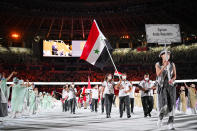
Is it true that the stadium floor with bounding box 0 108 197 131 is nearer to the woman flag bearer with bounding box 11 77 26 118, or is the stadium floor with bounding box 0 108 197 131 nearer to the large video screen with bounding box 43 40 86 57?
the woman flag bearer with bounding box 11 77 26 118

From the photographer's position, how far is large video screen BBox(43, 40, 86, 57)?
3538 centimetres

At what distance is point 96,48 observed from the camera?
900cm

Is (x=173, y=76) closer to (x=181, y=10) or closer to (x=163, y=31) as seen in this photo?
(x=163, y=31)

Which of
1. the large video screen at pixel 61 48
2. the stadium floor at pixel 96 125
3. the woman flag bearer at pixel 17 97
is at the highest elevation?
the large video screen at pixel 61 48

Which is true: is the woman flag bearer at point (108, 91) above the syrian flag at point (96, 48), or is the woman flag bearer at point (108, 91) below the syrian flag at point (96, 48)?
below

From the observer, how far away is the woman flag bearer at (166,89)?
5171mm

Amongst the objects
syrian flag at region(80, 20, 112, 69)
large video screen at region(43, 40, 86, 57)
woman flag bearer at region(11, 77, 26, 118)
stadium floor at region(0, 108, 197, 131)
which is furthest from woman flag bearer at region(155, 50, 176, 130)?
large video screen at region(43, 40, 86, 57)

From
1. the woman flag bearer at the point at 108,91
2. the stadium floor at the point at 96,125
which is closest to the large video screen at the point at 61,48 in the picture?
the woman flag bearer at the point at 108,91

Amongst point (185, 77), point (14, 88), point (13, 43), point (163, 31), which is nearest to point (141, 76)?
point (185, 77)

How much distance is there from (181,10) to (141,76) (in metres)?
11.5

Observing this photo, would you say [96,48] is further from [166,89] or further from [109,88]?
[166,89]

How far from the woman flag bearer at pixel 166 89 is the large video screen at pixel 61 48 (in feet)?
100

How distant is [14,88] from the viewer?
10016 millimetres

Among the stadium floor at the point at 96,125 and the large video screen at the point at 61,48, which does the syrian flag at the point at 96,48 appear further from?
the large video screen at the point at 61,48
